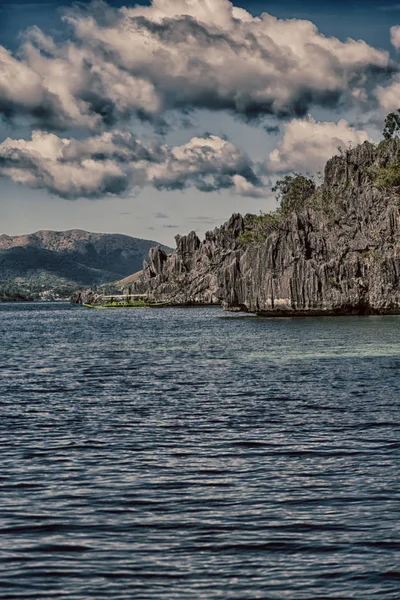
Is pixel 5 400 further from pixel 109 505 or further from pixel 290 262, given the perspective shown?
pixel 290 262

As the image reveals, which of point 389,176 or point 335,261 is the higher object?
point 389,176

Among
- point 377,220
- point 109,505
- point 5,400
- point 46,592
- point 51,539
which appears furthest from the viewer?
point 377,220

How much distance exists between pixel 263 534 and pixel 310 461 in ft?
25.6

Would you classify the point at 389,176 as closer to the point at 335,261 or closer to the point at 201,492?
the point at 335,261

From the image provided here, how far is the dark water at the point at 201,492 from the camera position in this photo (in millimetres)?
14727

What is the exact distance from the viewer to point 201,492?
68.7 ft

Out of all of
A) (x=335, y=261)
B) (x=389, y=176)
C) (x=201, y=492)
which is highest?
(x=389, y=176)

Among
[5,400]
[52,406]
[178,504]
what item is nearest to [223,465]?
[178,504]

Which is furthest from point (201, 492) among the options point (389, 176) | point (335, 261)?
point (389, 176)

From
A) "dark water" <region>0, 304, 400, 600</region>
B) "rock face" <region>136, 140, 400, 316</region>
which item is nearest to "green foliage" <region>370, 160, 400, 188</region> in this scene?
"rock face" <region>136, 140, 400, 316</region>

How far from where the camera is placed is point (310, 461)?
81.0 ft

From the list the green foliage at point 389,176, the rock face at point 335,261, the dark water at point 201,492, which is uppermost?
the green foliage at point 389,176

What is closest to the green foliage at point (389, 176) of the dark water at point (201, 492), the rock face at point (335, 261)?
the rock face at point (335, 261)

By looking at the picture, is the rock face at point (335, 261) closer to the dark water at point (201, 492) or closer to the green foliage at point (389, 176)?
the green foliage at point (389, 176)
